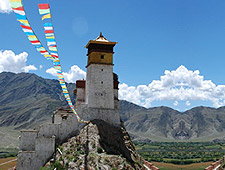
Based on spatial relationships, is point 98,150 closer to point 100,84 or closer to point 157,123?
point 100,84

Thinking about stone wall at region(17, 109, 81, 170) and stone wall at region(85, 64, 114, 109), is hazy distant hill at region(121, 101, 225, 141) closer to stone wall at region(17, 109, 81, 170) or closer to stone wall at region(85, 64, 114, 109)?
stone wall at region(85, 64, 114, 109)

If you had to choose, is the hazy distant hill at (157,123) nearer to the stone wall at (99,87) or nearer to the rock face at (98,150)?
the stone wall at (99,87)

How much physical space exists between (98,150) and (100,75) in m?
9.73

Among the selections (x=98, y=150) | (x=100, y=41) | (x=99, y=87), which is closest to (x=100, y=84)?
(x=99, y=87)

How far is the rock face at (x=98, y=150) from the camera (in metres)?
22.8

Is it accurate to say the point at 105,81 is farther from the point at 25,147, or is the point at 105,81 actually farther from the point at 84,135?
the point at 25,147

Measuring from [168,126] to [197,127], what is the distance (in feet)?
66.2

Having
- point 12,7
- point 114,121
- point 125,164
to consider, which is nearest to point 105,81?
point 114,121

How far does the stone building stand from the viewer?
25.0 m

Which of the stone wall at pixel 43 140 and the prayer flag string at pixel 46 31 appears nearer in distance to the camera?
the prayer flag string at pixel 46 31

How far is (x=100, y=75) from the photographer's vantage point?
99.1 ft

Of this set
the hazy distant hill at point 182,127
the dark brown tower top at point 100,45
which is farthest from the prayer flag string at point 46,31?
the hazy distant hill at point 182,127

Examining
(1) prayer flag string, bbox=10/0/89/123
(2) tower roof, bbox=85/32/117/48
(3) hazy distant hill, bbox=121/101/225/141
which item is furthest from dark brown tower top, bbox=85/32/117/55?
(3) hazy distant hill, bbox=121/101/225/141

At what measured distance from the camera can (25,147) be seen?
2588 cm
